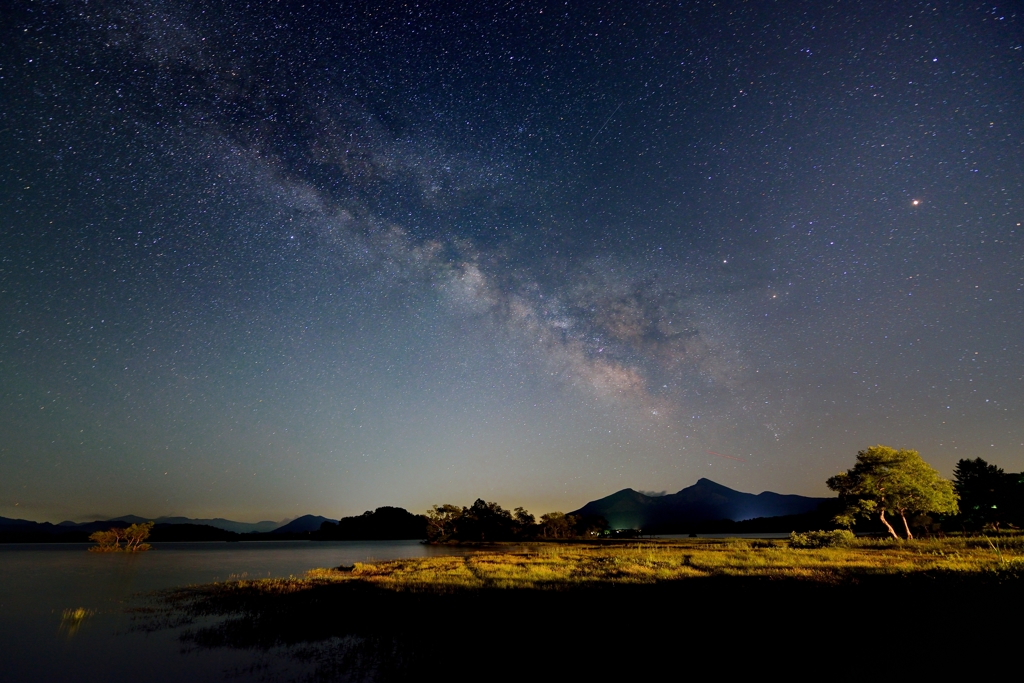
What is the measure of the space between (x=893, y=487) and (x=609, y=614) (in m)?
46.6

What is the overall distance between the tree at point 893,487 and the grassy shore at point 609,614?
2521cm

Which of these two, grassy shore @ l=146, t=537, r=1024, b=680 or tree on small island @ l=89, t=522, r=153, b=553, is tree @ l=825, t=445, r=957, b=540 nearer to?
grassy shore @ l=146, t=537, r=1024, b=680

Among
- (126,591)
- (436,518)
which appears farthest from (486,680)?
(436,518)

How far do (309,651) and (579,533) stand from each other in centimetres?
16365

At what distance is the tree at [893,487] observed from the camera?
46.3 meters

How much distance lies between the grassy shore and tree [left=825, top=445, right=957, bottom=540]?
25212 millimetres

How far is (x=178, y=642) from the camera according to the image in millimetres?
17781

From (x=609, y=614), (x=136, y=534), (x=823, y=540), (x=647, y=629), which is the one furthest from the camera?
(x=136, y=534)

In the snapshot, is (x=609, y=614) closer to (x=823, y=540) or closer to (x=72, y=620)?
(x=72, y=620)

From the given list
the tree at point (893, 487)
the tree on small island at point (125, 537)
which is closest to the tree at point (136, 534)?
the tree on small island at point (125, 537)

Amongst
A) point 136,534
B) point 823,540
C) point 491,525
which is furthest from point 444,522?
point 823,540

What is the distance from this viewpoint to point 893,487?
46.9m

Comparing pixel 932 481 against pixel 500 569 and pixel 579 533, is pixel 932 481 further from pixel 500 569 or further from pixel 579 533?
pixel 579 533

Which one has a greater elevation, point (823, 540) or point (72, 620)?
point (823, 540)
